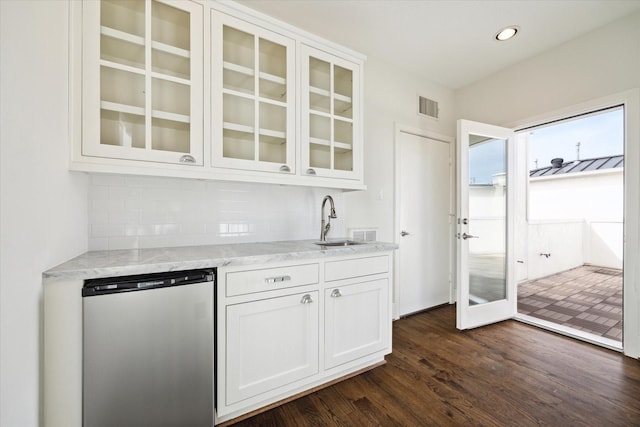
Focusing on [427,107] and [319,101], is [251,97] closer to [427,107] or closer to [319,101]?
[319,101]

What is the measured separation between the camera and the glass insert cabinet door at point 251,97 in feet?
5.31

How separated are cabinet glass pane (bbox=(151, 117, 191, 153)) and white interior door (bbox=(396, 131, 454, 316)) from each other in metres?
2.15

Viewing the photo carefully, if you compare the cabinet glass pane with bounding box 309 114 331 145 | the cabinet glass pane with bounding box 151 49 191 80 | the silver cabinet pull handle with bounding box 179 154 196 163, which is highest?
the cabinet glass pane with bounding box 151 49 191 80

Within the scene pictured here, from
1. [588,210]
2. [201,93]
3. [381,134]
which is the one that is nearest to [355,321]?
[201,93]

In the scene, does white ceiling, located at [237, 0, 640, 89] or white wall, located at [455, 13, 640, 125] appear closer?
white ceiling, located at [237, 0, 640, 89]

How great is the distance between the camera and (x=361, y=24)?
227cm

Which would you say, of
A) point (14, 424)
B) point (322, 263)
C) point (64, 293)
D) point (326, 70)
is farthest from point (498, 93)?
point (14, 424)

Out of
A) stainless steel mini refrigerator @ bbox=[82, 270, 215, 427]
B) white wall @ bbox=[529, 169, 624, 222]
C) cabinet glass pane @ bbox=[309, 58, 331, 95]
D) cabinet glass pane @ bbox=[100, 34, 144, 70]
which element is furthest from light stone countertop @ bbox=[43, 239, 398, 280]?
white wall @ bbox=[529, 169, 624, 222]

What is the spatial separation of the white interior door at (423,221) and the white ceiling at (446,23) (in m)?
0.90

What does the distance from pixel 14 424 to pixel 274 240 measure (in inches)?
59.5

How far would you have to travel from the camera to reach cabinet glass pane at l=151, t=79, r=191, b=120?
1506 millimetres

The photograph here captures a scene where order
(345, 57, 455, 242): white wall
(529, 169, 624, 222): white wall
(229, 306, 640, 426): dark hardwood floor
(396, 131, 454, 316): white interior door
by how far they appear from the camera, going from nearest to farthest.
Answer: (229, 306, 640, 426): dark hardwood floor, (345, 57, 455, 242): white wall, (396, 131, 454, 316): white interior door, (529, 169, 624, 222): white wall

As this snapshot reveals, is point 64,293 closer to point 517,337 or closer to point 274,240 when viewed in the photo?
point 274,240

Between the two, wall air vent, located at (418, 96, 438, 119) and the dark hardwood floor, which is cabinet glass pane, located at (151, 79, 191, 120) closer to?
the dark hardwood floor
